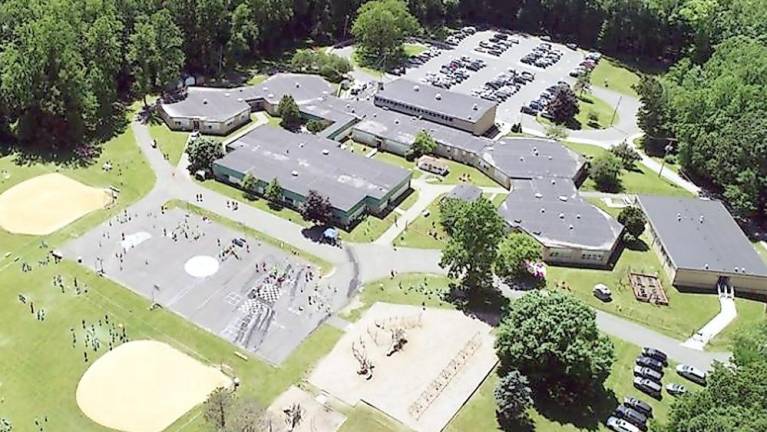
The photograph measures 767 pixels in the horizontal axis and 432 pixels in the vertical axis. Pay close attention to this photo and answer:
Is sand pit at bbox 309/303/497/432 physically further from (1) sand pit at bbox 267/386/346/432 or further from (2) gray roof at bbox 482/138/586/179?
(2) gray roof at bbox 482/138/586/179

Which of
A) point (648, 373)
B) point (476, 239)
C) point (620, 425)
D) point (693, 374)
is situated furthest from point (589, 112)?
point (620, 425)

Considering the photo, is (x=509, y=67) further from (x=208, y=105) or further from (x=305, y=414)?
(x=305, y=414)

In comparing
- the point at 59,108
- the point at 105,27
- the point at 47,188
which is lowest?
the point at 47,188

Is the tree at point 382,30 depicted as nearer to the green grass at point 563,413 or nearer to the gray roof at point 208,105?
the gray roof at point 208,105

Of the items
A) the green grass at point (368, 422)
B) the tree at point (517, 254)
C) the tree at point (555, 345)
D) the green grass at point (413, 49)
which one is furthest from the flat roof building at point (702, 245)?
the green grass at point (413, 49)

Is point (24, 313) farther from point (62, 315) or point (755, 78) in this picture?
point (755, 78)

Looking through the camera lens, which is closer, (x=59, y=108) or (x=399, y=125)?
(x=59, y=108)

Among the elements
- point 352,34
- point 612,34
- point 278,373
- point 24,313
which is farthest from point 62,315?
point 612,34
